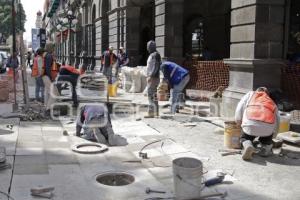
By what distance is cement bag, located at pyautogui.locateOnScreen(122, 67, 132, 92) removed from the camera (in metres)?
18.5

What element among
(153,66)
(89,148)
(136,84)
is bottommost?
(89,148)

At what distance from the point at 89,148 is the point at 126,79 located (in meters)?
11.1

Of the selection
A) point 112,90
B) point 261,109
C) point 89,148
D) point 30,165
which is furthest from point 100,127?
point 112,90

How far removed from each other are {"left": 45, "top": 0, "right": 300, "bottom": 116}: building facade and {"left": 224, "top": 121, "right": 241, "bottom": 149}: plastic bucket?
2.43 meters

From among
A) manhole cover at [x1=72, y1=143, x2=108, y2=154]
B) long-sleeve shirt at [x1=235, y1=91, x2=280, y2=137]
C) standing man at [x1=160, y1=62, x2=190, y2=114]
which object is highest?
standing man at [x1=160, y1=62, x2=190, y2=114]

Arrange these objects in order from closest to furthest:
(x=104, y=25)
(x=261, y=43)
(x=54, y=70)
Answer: (x=261, y=43), (x=54, y=70), (x=104, y=25)

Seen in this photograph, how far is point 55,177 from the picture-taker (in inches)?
250

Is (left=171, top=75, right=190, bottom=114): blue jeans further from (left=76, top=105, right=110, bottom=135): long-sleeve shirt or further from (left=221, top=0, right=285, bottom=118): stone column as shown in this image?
(left=76, top=105, right=110, bottom=135): long-sleeve shirt

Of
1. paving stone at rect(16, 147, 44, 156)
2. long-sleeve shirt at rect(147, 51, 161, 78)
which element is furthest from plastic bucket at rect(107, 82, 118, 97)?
paving stone at rect(16, 147, 44, 156)

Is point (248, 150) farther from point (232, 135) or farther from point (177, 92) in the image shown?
point (177, 92)

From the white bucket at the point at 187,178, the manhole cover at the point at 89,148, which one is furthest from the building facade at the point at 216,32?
the white bucket at the point at 187,178

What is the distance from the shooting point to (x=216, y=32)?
826 inches

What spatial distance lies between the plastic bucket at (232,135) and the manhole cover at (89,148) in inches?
83.6

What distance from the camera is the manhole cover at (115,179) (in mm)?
6309
